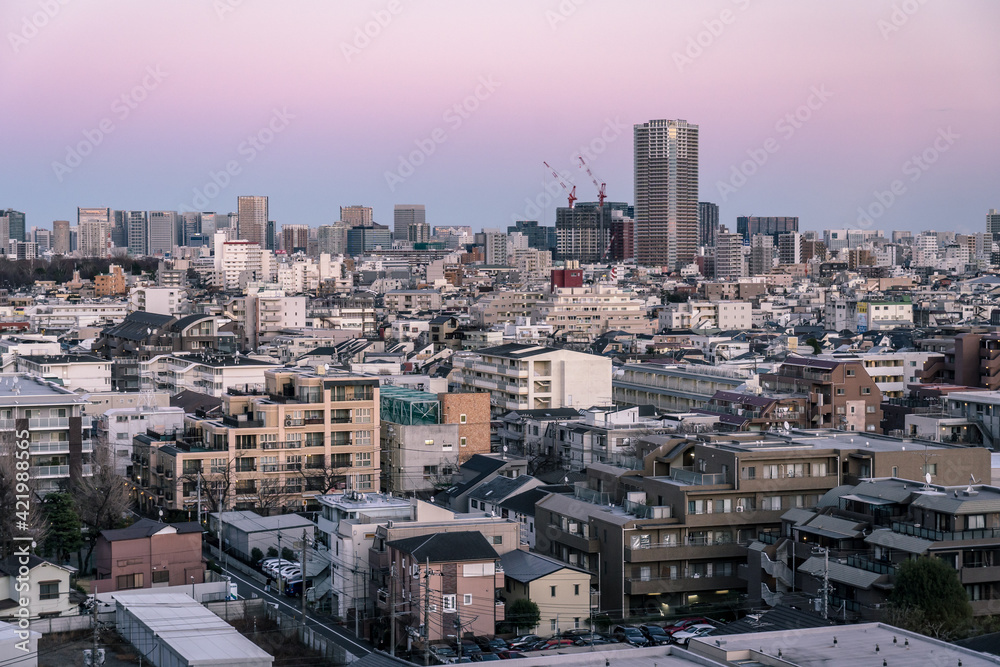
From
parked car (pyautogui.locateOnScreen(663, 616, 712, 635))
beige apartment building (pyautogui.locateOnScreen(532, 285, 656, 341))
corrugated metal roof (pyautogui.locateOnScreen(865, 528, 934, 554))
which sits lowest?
parked car (pyautogui.locateOnScreen(663, 616, 712, 635))

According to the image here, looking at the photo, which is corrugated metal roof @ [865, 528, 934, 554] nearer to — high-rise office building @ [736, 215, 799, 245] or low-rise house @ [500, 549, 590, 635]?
low-rise house @ [500, 549, 590, 635]

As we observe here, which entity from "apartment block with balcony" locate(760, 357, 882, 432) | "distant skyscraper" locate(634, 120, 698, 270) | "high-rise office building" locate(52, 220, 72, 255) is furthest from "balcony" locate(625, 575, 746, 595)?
"high-rise office building" locate(52, 220, 72, 255)

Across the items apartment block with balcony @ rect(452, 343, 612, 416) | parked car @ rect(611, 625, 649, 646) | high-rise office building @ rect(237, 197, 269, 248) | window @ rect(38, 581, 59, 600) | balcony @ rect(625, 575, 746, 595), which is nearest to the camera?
parked car @ rect(611, 625, 649, 646)

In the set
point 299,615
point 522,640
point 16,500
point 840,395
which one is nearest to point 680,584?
point 522,640

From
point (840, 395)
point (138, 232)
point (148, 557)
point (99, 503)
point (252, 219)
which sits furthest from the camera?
point (252, 219)

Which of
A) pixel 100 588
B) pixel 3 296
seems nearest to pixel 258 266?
pixel 3 296

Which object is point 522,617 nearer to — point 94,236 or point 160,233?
point 94,236
